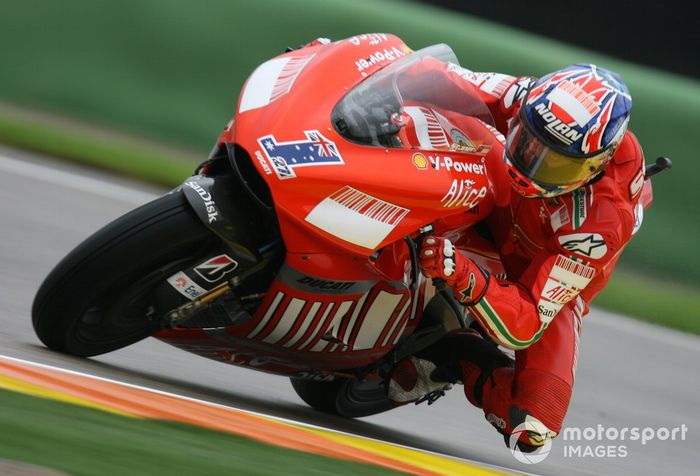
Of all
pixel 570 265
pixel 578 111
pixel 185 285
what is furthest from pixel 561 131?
pixel 185 285

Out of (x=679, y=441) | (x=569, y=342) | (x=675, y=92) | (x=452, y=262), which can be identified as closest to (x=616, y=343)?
(x=679, y=441)

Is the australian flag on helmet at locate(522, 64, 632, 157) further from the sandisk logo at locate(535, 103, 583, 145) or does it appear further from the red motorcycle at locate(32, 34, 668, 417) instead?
the red motorcycle at locate(32, 34, 668, 417)

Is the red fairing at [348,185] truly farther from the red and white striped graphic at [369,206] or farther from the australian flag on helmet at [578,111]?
the australian flag on helmet at [578,111]

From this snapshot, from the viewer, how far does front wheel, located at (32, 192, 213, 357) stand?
3.50 metres

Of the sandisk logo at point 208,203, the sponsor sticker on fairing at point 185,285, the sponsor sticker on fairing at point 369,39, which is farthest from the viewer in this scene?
the sponsor sticker on fairing at point 369,39

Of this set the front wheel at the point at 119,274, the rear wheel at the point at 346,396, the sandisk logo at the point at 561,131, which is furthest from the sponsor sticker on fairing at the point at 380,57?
the rear wheel at the point at 346,396

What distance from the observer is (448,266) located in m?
3.78

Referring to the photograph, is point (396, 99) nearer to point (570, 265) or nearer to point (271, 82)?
point (271, 82)

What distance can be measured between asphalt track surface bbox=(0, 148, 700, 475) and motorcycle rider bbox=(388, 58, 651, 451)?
0.54 metres

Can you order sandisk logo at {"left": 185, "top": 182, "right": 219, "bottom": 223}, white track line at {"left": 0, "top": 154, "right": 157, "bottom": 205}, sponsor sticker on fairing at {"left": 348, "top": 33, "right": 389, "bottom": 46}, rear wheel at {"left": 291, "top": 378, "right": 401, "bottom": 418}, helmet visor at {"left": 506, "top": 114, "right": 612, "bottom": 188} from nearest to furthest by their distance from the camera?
sandisk logo at {"left": 185, "top": 182, "right": 219, "bottom": 223} → helmet visor at {"left": 506, "top": 114, "right": 612, "bottom": 188} → sponsor sticker on fairing at {"left": 348, "top": 33, "right": 389, "bottom": 46} → rear wheel at {"left": 291, "top": 378, "right": 401, "bottom": 418} → white track line at {"left": 0, "top": 154, "right": 157, "bottom": 205}

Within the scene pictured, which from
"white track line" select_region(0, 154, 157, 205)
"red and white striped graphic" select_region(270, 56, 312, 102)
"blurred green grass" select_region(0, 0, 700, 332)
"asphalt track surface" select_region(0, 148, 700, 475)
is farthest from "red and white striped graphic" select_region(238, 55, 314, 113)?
"blurred green grass" select_region(0, 0, 700, 332)

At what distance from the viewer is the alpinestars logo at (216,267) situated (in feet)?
11.7

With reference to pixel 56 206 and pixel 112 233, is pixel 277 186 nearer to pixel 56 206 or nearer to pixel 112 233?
pixel 112 233

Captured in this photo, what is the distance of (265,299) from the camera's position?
382 centimetres
